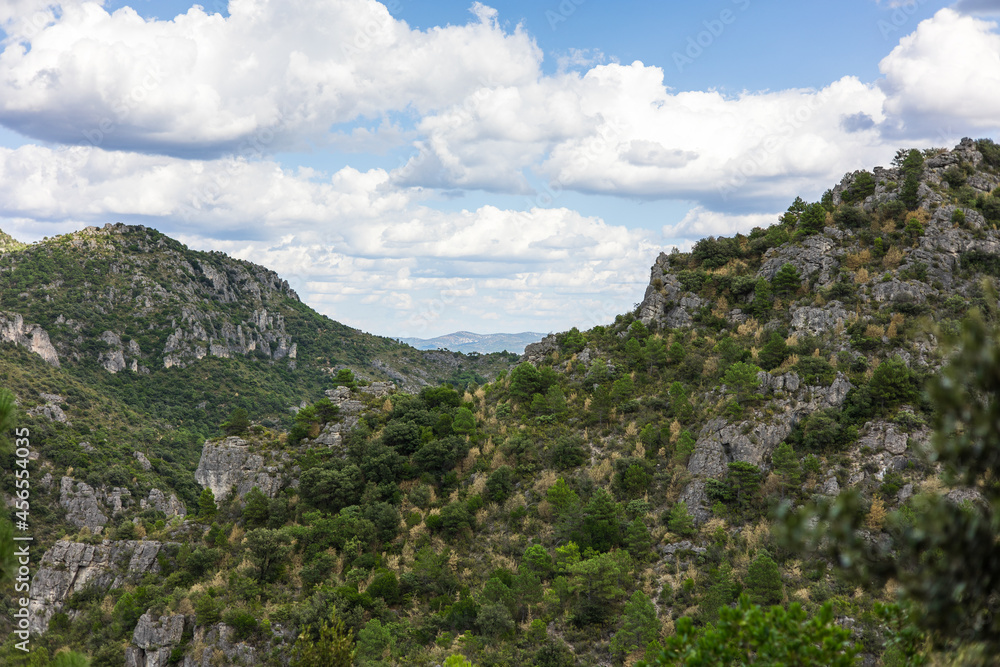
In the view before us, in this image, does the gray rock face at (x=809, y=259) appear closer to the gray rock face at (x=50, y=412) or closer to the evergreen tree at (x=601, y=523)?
the evergreen tree at (x=601, y=523)

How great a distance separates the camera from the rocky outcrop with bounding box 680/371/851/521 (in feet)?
95.1

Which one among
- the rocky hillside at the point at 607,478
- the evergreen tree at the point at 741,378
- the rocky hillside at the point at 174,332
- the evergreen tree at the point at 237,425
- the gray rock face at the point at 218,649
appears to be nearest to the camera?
the rocky hillside at the point at 607,478

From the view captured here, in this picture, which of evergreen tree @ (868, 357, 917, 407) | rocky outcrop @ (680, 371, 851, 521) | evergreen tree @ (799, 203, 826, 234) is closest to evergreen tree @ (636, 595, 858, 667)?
rocky outcrop @ (680, 371, 851, 521)

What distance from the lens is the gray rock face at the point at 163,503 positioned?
7388cm

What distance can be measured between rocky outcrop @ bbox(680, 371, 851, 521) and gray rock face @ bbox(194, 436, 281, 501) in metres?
28.7

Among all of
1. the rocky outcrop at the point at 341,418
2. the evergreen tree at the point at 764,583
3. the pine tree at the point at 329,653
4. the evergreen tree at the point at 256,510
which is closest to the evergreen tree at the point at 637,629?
the evergreen tree at the point at 764,583

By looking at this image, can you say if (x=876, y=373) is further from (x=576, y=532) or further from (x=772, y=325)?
(x=576, y=532)

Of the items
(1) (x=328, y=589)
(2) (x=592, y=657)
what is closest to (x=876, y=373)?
(2) (x=592, y=657)

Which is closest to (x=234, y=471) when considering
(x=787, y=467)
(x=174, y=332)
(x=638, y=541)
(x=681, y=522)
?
(x=638, y=541)

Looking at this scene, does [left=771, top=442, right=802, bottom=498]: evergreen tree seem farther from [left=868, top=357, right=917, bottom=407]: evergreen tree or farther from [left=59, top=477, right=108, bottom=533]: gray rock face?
[left=59, top=477, right=108, bottom=533]: gray rock face

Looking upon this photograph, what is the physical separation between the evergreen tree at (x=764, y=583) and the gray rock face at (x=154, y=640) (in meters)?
27.4

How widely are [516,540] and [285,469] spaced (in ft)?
64.1

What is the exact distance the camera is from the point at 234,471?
132 ft

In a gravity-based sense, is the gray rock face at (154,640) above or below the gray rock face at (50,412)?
below
